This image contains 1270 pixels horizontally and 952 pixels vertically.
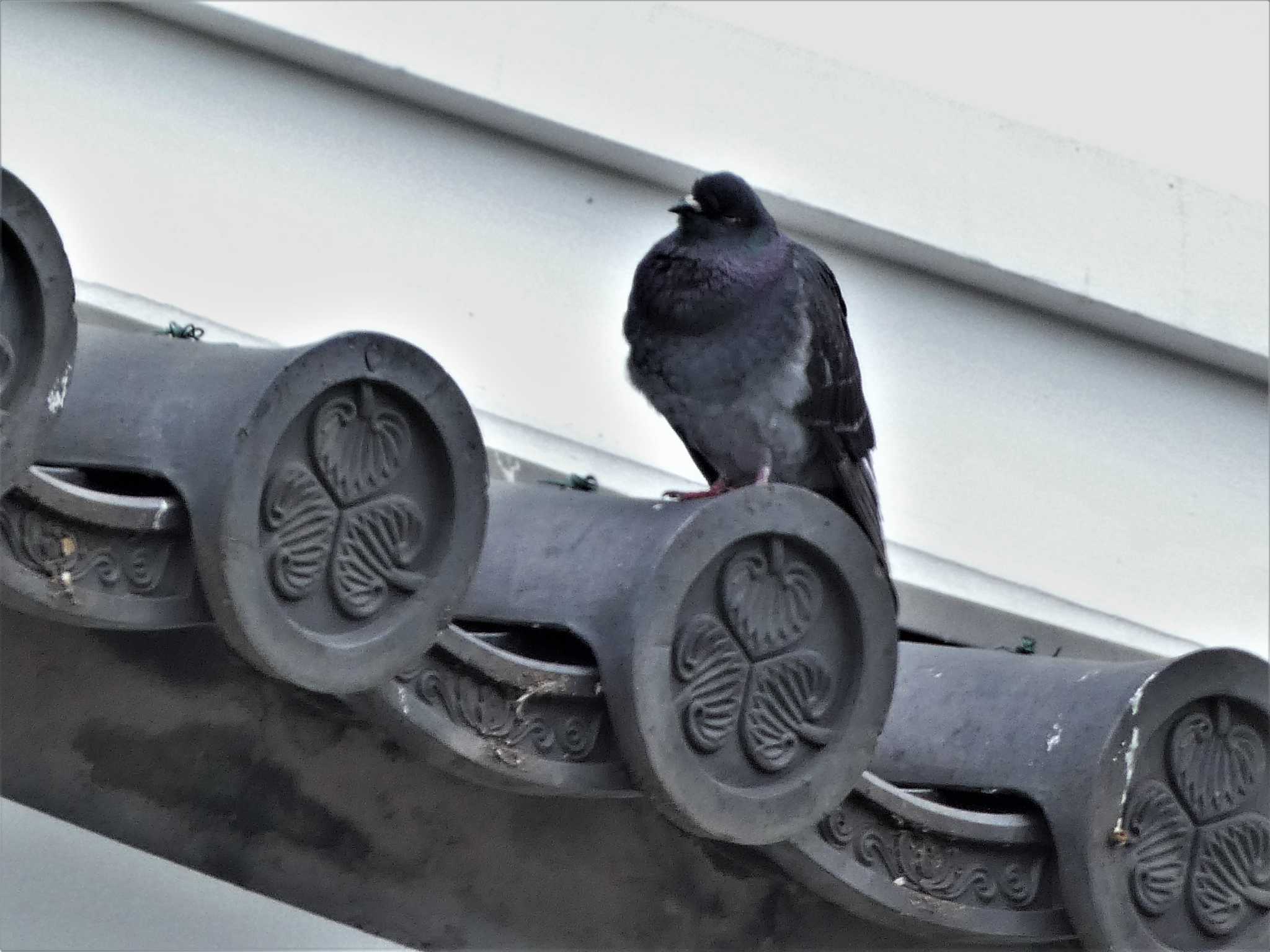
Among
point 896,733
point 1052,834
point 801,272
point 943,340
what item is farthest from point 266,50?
point 1052,834

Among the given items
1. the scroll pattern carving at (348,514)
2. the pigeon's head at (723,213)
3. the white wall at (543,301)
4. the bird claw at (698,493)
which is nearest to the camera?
the scroll pattern carving at (348,514)

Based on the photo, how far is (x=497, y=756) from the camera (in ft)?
8.36

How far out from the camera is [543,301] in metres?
4.33

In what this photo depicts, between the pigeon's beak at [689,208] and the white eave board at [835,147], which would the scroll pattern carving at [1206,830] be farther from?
the white eave board at [835,147]

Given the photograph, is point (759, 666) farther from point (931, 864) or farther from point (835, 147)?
point (835, 147)

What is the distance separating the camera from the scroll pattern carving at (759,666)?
2.64 meters

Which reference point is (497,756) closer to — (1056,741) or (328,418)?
(328,418)

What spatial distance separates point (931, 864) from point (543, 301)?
170 centimetres

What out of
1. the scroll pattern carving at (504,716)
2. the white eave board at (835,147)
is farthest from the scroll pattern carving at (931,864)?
the white eave board at (835,147)

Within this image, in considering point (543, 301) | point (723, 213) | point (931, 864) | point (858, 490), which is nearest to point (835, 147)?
point (543, 301)

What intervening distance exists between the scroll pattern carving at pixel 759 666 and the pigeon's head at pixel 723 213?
103cm

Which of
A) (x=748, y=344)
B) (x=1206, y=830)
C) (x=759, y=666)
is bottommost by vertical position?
(x=1206, y=830)

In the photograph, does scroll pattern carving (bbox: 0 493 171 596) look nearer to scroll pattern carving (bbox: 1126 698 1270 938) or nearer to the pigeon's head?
scroll pattern carving (bbox: 1126 698 1270 938)

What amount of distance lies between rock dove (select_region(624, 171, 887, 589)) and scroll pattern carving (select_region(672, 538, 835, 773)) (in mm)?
842
